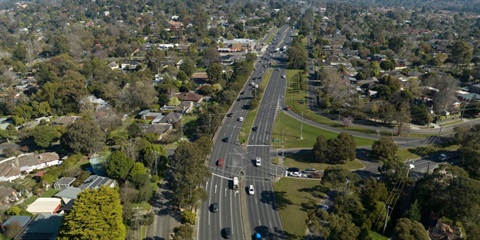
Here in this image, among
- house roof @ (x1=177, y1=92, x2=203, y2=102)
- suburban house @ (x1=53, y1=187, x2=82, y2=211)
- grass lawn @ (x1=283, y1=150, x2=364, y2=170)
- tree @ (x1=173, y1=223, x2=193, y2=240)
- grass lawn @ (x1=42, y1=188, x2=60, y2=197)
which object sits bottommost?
grass lawn @ (x1=283, y1=150, x2=364, y2=170)

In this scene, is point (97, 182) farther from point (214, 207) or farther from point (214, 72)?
point (214, 72)

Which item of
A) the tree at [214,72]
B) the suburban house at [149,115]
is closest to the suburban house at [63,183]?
the suburban house at [149,115]

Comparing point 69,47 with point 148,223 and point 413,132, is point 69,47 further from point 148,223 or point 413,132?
point 413,132

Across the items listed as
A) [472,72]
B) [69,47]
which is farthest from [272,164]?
[69,47]

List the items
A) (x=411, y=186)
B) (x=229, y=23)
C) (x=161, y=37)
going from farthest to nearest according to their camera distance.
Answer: (x=229, y=23) → (x=161, y=37) → (x=411, y=186)

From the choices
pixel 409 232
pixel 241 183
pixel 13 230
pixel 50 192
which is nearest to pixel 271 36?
pixel 241 183

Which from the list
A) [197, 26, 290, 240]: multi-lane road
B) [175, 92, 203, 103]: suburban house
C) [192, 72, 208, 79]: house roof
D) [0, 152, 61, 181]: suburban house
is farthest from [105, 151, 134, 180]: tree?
[192, 72, 208, 79]: house roof

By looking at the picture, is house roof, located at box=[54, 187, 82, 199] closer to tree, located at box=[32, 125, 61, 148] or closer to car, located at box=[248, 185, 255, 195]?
tree, located at box=[32, 125, 61, 148]
